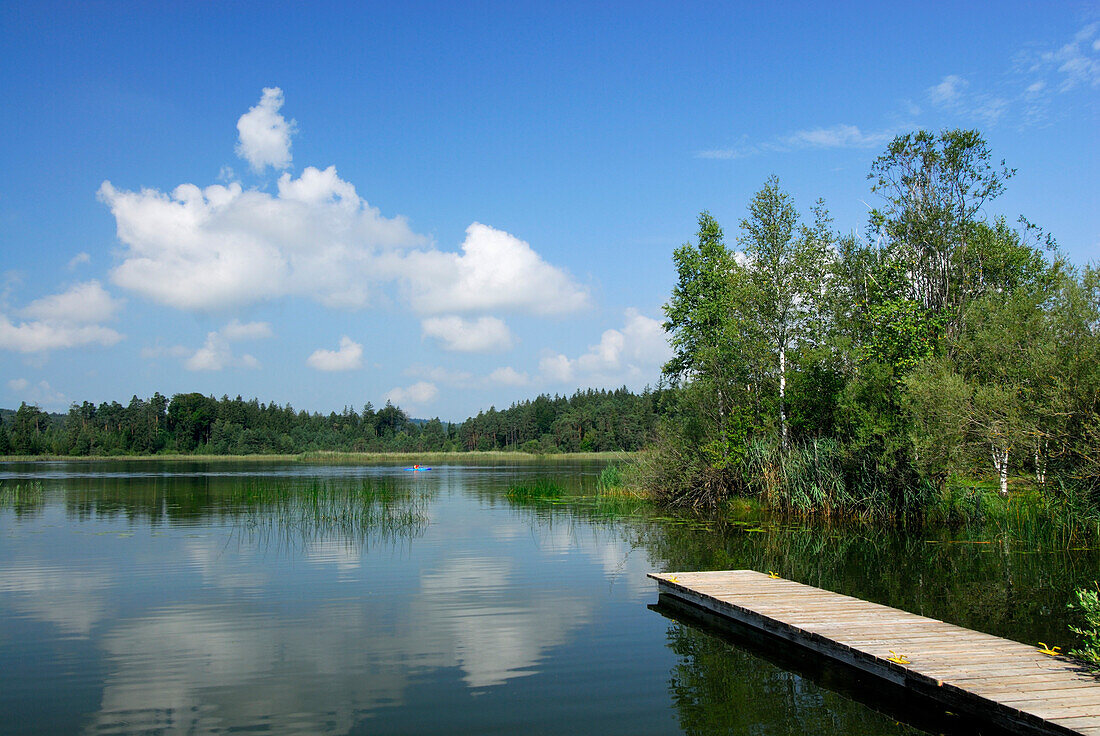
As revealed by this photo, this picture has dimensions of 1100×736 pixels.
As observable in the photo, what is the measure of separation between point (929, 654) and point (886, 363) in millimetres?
17339

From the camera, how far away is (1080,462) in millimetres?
16703

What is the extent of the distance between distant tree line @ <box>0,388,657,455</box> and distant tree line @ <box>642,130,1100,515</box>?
242ft

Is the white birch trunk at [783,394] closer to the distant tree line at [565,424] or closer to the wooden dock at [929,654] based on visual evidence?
the wooden dock at [929,654]

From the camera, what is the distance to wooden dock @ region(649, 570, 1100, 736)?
7.40 m

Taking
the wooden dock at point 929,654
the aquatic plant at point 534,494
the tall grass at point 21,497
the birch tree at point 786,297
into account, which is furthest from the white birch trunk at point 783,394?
the tall grass at point 21,497

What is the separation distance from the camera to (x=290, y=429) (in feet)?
484

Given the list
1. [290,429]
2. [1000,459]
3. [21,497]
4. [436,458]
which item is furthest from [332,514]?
[290,429]

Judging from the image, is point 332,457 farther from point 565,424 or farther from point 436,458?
point 565,424

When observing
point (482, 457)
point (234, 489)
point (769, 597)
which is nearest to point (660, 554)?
point (769, 597)

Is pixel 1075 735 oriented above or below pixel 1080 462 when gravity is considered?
below

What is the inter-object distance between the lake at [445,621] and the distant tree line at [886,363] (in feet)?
7.68

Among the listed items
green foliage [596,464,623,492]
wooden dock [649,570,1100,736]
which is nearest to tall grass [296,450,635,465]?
green foliage [596,464,623,492]

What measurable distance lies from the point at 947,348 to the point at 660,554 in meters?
13.4

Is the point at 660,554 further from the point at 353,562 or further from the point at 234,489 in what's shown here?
the point at 234,489
